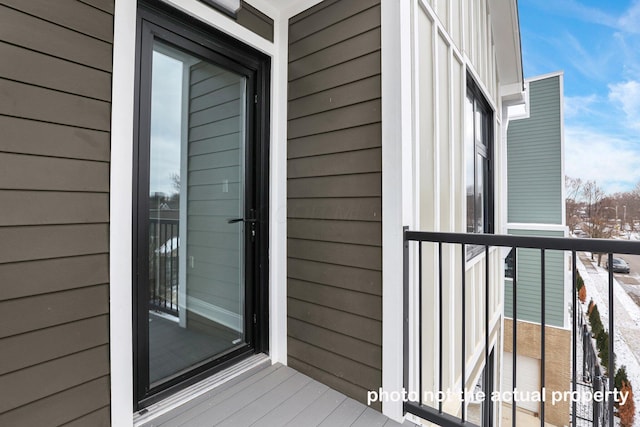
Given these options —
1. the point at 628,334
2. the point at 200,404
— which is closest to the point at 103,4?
the point at 200,404

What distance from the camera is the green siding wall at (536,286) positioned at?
252 inches

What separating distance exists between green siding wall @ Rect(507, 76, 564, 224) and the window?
126 inches

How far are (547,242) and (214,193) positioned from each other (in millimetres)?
1715

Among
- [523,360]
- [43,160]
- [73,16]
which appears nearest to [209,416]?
[43,160]

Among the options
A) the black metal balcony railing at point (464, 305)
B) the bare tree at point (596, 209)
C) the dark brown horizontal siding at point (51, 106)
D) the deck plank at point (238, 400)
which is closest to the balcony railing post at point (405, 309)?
the black metal balcony railing at point (464, 305)

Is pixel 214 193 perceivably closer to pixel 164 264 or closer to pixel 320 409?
pixel 164 264

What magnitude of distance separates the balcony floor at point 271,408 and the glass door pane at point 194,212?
21 centimetres

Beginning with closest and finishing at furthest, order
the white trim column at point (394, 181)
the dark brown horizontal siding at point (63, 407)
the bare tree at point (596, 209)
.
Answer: the dark brown horizontal siding at point (63, 407)
the white trim column at point (394, 181)
the bare tree at point (596, 209)

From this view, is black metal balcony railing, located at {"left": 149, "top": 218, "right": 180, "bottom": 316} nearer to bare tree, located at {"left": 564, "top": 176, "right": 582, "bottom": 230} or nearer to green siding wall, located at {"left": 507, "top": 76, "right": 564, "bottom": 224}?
bare tree, located at {"left": 564, "top": 176, "right": 582, "bottom": 230}

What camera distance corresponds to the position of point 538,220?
6.65 m

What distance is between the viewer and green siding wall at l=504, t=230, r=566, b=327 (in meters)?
6.41

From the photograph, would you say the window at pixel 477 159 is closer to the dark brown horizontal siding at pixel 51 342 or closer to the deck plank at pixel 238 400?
the deck plank at pixel 238 400

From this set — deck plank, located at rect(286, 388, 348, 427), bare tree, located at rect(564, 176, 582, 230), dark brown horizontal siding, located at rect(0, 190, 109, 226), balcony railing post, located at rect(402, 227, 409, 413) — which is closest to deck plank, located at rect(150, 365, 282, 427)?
deck plank, located at rect(286, 388, 348, 427)

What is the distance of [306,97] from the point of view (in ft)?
6.80
